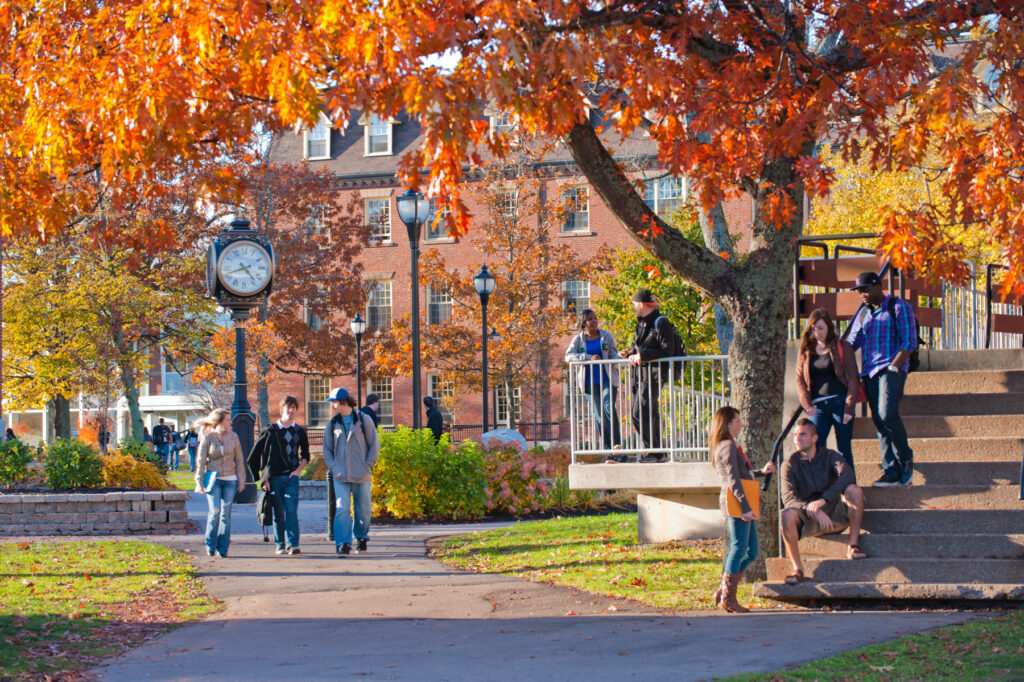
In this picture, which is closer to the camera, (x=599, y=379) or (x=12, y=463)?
(x=599, y=379)

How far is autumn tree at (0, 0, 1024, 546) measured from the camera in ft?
25.4

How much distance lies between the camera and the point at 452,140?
7297 millimetres

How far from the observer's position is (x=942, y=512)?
9.30 meters

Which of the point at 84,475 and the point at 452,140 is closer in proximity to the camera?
the point at 452,140

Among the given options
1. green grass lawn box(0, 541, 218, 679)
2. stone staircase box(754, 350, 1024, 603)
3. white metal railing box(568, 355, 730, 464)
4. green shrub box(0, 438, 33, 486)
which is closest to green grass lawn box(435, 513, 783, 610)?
stone staircase box(754, 350, 1024, 603)

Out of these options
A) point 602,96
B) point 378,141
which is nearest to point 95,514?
point 602,96

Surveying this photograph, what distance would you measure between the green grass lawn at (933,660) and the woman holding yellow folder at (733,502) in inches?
63.7

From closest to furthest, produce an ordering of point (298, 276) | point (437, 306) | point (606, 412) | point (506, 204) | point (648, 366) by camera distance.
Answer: point (648, 366), point (606, 412), point (506, 204), point (298, 276), point (437, 306)

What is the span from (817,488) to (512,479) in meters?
8.83

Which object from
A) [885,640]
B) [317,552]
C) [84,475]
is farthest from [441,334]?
[885,640]

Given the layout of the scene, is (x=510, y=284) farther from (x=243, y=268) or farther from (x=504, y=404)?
(x=243, y=268)

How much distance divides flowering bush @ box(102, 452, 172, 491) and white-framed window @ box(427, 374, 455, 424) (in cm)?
1839

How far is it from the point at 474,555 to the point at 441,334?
24.0m

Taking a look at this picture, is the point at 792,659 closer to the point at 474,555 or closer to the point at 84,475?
the point at 474,555
